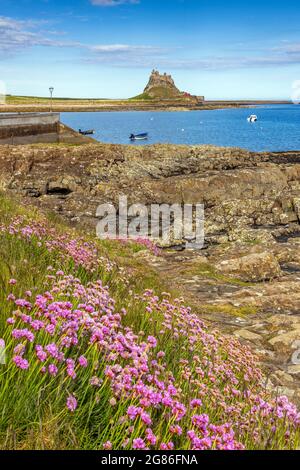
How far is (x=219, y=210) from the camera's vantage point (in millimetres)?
25484

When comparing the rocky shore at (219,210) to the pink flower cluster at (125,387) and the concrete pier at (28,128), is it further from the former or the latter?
the concrete pier at (28,128)

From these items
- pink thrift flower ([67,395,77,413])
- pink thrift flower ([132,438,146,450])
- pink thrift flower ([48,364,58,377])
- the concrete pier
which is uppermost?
the concrete pier

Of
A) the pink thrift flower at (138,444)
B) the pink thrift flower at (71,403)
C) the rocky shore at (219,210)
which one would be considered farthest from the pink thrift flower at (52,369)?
the rocky shore at (219,210)

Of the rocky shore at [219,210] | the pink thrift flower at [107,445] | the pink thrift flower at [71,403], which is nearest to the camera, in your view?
the pink thrift flower at [107,445]

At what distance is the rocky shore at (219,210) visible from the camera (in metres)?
8.91

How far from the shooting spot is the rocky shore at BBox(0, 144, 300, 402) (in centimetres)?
891

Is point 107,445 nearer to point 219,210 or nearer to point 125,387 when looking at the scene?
point 125,387

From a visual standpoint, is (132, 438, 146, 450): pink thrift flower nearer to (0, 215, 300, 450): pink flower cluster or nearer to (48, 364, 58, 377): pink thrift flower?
(0, 215, 300, 450): pink flower cluster

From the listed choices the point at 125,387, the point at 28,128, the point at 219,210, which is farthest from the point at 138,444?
the point at 28,128

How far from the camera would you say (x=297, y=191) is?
2741 cm

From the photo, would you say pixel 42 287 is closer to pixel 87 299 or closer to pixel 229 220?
pixel 87 299

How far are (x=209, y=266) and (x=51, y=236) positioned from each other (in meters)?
6.65

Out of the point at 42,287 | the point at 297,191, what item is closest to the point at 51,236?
the point at 42,287

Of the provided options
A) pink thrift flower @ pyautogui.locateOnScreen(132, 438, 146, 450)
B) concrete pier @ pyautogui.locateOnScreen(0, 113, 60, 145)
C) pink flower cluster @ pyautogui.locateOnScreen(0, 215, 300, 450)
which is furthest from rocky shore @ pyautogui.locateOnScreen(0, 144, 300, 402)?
concrete pier @ pyautogui.locateOnScreen(0, 113, 60, 145)
